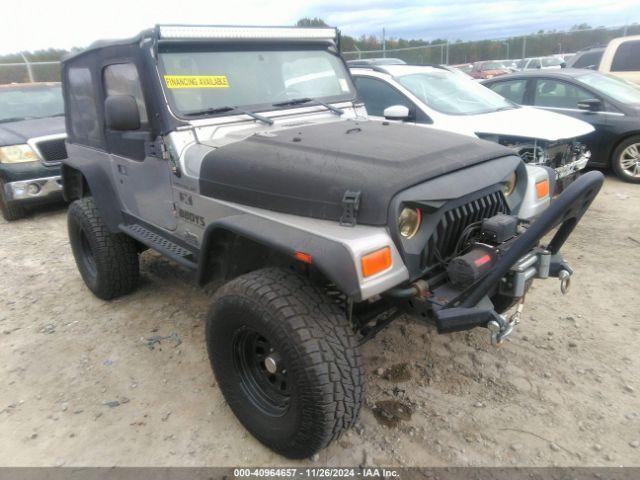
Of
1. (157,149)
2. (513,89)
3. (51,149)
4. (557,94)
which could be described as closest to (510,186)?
(157,149)

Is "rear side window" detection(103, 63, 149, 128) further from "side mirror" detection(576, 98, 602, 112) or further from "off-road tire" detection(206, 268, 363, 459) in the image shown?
"side mirror" detection(576, 98, 602, 112)

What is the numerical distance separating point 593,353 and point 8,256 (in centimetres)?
593

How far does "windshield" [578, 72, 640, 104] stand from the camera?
22.8ft

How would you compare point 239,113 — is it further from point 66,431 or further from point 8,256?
point 8,256

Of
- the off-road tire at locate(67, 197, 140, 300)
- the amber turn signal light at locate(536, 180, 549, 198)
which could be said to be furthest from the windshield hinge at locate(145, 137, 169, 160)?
the amber turn signal light at locate(536, 180, 549, 198)

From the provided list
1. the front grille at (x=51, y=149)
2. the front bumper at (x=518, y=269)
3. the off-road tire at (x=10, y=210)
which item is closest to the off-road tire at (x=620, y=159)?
the front bumper at (x=518, y=269)

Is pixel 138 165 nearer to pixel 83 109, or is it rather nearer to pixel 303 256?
pixel 83 109

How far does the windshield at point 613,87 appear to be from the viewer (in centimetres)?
695

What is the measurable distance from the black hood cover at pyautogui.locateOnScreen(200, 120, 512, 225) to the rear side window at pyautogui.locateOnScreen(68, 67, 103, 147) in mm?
1654

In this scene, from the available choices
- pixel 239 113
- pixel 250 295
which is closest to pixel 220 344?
pixel 250 295

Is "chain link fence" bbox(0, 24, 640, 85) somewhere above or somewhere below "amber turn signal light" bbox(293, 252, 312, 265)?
above

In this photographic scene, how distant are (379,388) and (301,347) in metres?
1.08

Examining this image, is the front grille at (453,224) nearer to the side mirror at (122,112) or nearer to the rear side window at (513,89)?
the side mirror at (122,112)

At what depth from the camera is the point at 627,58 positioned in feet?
28.8
